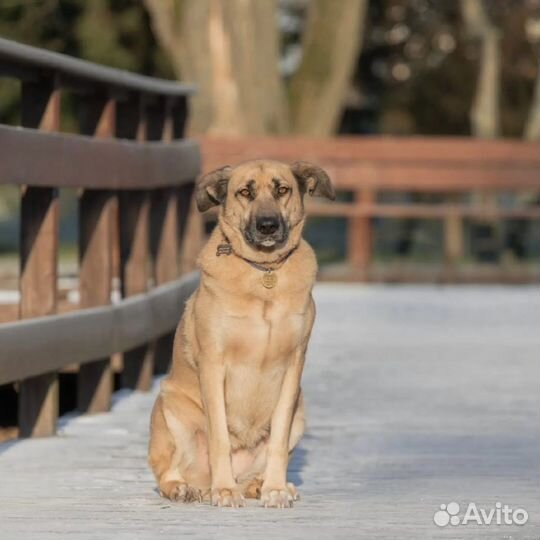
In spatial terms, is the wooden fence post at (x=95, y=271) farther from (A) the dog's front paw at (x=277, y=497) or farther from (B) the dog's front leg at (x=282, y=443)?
(A) the dog's front paw at (x=277, y=497)

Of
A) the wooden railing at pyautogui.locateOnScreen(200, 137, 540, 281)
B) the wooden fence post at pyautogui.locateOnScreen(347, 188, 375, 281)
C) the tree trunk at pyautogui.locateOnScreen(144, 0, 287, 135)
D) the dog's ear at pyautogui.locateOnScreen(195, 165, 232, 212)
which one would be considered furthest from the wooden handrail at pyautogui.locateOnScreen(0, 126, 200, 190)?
A: the tree trunk at pyautogui.locateOnScreen(144, 0, 287, 135)

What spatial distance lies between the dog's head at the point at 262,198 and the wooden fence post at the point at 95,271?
2310 mm

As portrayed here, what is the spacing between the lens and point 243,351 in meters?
6.57

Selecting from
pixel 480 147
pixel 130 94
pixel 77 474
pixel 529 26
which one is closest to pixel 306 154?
pixel 480 147

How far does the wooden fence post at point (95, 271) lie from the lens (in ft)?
29.5

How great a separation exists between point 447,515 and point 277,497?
56cm

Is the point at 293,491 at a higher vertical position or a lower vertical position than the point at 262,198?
lower

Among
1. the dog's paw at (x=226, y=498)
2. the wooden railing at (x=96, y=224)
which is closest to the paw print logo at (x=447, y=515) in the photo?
the dog's paw at (x=226, y=498)

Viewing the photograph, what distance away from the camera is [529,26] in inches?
1778

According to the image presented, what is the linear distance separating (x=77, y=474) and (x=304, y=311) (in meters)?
1.13

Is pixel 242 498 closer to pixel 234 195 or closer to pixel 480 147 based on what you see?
pixel 234 195

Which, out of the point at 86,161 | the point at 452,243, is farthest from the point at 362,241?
the point at 86,161

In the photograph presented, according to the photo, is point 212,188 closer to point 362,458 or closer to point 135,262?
point 362,458

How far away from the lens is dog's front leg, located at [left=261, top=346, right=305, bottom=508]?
6.42 meters
